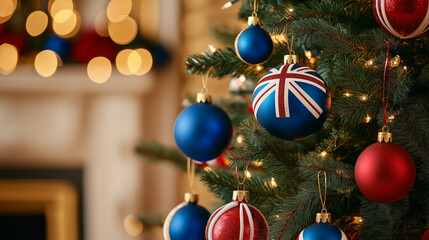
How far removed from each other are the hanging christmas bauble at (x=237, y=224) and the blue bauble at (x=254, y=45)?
18cm

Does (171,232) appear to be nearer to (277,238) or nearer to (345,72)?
(277,238)

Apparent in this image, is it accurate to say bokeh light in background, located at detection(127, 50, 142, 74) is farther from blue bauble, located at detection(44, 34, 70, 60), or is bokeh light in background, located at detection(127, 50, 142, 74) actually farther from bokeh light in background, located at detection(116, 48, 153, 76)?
blue bauble, located at detection(44, 34, 70, 60)

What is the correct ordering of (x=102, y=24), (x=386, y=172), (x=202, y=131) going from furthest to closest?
(x=102, y=24) < (x=202, y=131) < (x=386, y=172)

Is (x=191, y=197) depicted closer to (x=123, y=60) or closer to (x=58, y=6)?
(x=123, y=60)

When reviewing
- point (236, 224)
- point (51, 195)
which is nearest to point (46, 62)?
point (51, 195)

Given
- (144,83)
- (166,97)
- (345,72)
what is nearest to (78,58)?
(144,83)

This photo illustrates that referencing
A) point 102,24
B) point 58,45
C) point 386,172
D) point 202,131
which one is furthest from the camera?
point 102,24

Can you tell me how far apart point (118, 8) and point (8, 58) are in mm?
467

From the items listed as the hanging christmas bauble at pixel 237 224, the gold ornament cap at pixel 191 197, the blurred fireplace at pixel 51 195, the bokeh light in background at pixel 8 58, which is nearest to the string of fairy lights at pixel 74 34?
the bokeh light in background at pixel 8 58

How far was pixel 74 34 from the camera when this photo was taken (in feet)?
5.33

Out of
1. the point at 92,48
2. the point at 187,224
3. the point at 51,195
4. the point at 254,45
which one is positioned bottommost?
the point at 51,195

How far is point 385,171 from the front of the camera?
1.32ft

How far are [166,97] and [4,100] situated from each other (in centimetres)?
66

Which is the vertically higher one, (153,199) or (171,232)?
(171,232)
